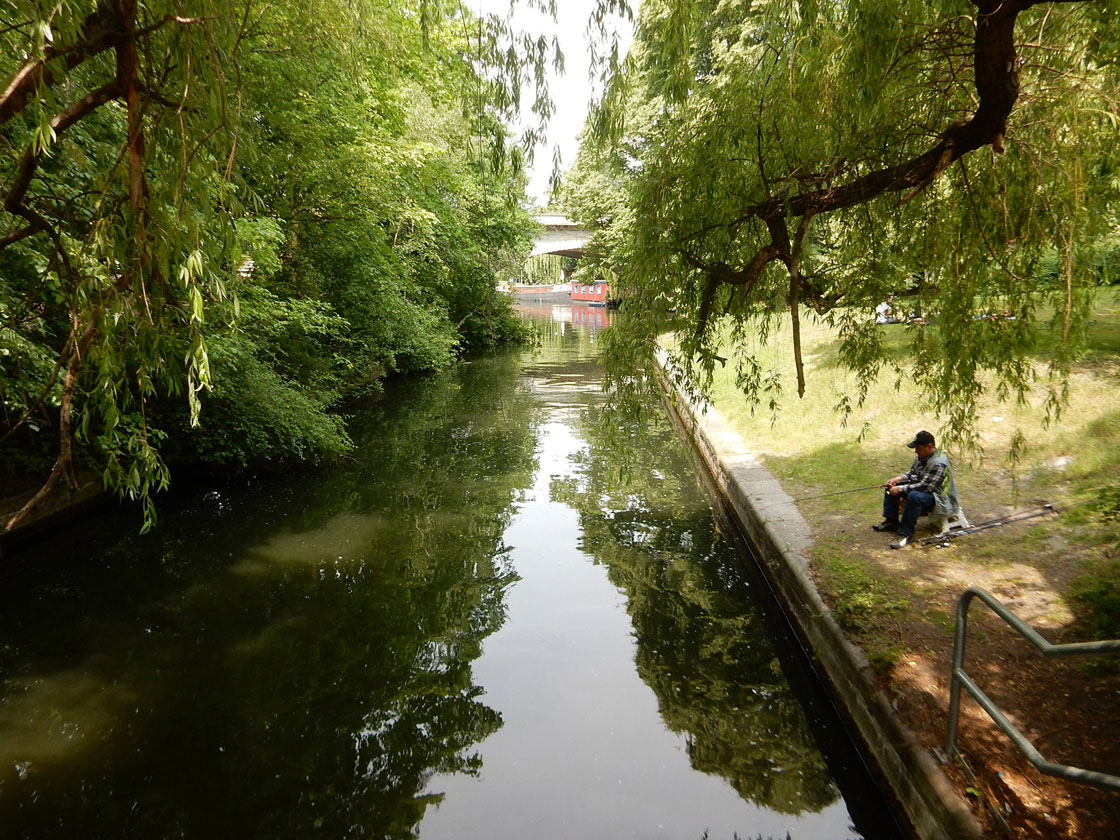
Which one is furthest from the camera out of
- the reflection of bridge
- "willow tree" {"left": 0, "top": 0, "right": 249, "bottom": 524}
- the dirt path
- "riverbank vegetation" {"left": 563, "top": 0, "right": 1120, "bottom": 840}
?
the reflection of bridge

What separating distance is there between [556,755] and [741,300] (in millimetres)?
4166

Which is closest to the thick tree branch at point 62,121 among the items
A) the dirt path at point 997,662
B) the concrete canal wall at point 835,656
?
the concrete canal wall at point 835,656

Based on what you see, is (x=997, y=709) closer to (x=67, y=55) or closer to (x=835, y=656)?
(x=835, y=656)

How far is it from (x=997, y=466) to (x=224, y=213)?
29.3 ft

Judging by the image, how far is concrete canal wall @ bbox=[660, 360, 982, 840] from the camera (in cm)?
359

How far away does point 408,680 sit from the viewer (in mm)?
5945

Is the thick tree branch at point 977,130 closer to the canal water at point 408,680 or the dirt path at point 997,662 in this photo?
the canal water at point 408,680

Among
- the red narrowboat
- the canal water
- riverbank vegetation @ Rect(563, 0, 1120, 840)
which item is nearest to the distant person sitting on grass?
riverbank vegetation @ Rect(563, 0, 1120, 840)

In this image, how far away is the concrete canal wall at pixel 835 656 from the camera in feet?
11.8

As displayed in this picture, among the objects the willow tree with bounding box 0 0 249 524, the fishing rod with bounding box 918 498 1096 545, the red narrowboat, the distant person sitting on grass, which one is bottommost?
the fishing rod with bounding box 918 498 1096 545

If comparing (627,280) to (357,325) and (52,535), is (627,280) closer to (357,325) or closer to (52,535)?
(52,535)

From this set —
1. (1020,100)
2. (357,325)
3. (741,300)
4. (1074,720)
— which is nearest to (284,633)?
(741,300)

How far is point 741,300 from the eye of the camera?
6.22 m

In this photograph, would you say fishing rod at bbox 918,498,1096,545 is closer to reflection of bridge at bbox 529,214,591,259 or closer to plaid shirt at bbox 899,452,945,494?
plaid shirt at bbox 899,452,945,494
